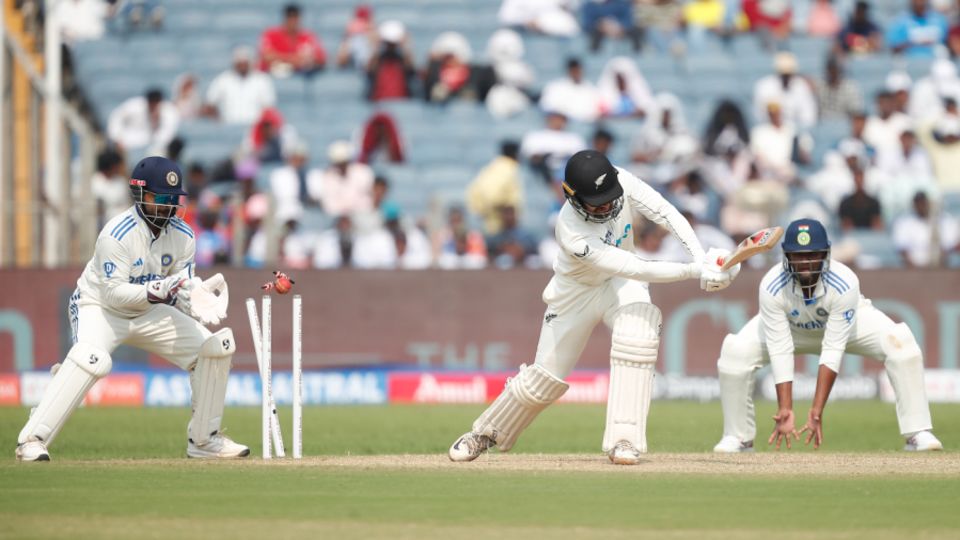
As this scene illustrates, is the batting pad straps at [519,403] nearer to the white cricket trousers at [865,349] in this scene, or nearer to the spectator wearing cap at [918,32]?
the white cricket trousers at [865,349]

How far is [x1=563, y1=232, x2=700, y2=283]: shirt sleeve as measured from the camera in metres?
7.89

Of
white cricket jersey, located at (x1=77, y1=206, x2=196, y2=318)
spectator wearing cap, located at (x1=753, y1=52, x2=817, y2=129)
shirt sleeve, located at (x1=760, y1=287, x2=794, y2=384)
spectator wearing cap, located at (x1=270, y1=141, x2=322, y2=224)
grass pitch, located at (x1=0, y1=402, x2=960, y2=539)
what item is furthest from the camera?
spectator wearing cap, located at (x1=753, y1=52, x2=817, y2=129)

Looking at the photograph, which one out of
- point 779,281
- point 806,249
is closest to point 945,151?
point 779,281

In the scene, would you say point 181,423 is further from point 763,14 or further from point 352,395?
point 763,14

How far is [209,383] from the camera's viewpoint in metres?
8.97

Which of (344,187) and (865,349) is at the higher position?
(344,187)

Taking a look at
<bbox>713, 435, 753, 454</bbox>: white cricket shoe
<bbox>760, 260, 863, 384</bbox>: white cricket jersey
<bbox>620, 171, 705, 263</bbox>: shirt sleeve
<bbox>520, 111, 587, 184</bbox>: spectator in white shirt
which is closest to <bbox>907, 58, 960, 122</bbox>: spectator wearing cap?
<bbox>520, 111, 587, 184</bbox>: spectator in white shirt

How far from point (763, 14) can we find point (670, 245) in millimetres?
4437

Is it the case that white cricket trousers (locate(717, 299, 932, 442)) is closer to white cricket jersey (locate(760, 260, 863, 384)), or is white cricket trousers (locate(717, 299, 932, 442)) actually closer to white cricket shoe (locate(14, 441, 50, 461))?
white cricket jersey (locate(760, 260, 863, 384))

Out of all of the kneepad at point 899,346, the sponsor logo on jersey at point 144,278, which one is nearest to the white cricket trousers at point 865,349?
the kneepad at point 899,346

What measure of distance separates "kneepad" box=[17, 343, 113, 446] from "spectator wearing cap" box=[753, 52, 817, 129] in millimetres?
10987

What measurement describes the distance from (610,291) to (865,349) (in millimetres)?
2178

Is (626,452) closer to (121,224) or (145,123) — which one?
(121,224)

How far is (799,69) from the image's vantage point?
741 inches
